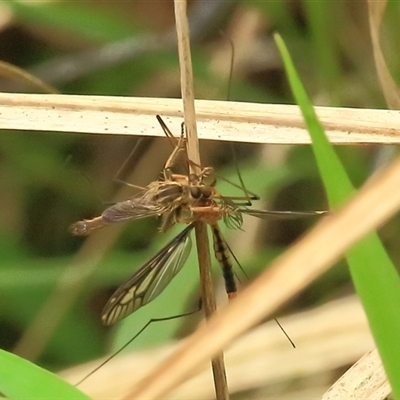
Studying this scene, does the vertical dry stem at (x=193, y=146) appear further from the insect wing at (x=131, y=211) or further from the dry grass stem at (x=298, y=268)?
the dry grass stem at (x=298, y=268)


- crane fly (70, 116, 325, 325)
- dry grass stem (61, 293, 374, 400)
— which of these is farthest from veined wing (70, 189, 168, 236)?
dry grass stem (61, 293, 374, 400)

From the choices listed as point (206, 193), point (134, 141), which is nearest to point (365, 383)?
point (206, 193)

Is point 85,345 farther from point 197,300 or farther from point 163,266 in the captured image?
point 163,266

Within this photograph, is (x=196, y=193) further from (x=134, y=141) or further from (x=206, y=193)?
(x=134, y=141)

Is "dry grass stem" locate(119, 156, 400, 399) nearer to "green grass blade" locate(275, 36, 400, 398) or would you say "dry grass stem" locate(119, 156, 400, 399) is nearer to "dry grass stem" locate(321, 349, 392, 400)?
"green grass blade" locate(275, 36, 400, 398)

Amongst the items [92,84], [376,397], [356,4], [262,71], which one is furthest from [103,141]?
[376,397]
